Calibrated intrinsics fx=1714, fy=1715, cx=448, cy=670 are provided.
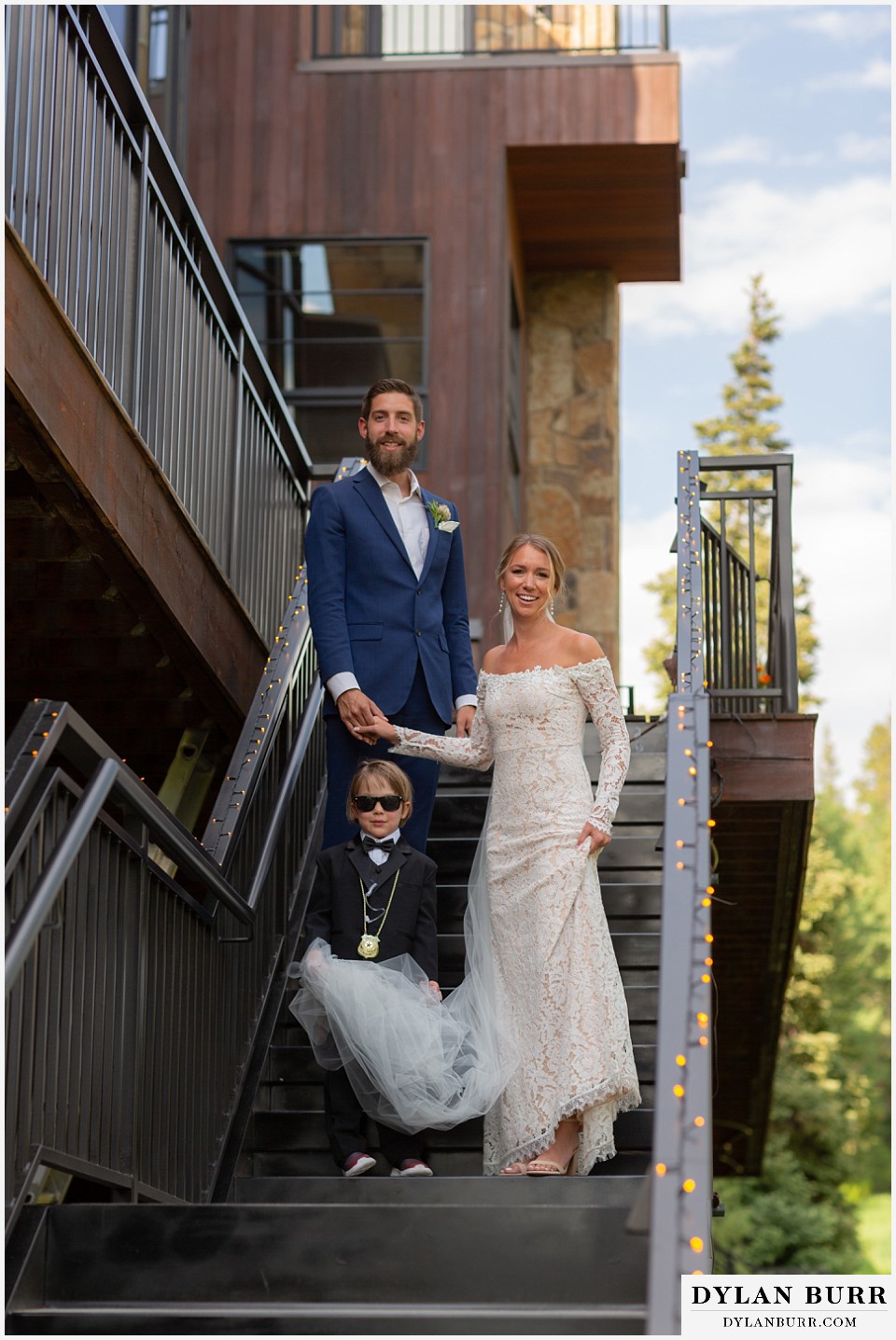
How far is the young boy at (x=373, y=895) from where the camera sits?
5359mm

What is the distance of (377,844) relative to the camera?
18.2ft

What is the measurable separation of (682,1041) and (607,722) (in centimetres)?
219

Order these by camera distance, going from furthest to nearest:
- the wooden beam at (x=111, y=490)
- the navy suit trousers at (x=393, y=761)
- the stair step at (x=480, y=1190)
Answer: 1. the navy suit trousers at (x=393, y=761)
2. the wooden beam at (x=111, y=490)
3. the stair step at (x=480, y=1190)

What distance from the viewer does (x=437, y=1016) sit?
5160 millimetres

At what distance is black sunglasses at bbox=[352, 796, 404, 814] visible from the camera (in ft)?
18.1

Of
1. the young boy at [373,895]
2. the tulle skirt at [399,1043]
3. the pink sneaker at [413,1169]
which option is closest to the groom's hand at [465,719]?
the young boy at [373,895]

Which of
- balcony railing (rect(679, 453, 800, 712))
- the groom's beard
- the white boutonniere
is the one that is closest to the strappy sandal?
the white boutonniere

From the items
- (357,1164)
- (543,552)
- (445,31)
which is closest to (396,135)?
(445,31)

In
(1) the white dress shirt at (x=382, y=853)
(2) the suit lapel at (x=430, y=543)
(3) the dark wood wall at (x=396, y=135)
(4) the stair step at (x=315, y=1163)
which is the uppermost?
(3) the dark wood wall at (x=396, y=135)

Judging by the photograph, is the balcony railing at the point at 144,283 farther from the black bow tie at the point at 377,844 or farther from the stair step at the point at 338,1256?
the stair step at the point at 338,1256

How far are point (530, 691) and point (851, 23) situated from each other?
44.8m

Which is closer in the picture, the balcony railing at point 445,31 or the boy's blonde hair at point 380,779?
the boy's blonde hair at point 380,779

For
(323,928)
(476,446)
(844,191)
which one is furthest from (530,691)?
(844,191)

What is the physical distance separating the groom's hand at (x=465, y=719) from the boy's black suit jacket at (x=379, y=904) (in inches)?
23.6
